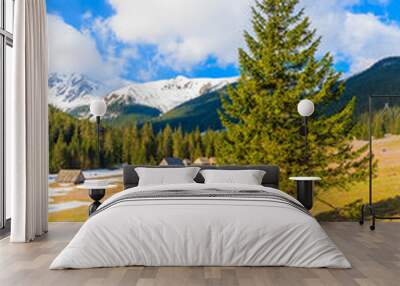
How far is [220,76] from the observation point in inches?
299

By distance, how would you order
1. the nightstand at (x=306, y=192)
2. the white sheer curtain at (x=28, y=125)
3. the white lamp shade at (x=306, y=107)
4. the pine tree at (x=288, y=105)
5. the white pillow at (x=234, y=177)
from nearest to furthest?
the white sheer curtain at (x=28, y=125) < the white pillow at (x=234, y=177) < the nightstand at (x=306, y=192) < the white lamp shade at (x=306, y=107) < the pine tree at (x=288, y=105)

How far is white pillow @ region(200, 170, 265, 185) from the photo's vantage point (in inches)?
234

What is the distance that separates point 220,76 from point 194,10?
1056 millimetres

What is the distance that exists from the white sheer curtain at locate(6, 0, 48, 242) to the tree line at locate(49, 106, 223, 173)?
164cm

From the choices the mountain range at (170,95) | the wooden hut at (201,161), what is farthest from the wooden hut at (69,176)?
the wooden hut at (201,161)

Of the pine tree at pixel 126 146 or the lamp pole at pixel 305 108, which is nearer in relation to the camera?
the lamp pole at pixel 305 108

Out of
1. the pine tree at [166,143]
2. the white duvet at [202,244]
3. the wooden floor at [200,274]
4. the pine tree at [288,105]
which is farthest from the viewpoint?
the pine tree at [166,143]

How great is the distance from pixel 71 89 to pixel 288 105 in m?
3.24

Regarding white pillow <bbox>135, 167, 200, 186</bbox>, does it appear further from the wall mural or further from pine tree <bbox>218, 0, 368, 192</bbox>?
pine tree <bbox>218, 0, 368, 192</bbox>

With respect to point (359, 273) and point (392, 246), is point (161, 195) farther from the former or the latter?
point (392, 246)

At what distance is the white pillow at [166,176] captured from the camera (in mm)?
5969

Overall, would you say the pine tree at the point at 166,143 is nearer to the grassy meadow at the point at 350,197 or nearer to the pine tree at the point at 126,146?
the pine tree at the point at 126,146

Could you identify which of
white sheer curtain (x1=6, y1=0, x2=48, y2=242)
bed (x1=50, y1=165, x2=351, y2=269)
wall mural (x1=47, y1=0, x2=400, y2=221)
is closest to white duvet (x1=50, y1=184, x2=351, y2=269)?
bed (x1=50, y1=165, x2=351, y2=269)

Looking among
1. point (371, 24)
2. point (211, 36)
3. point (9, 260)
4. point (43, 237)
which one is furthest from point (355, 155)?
point (9, 260)
